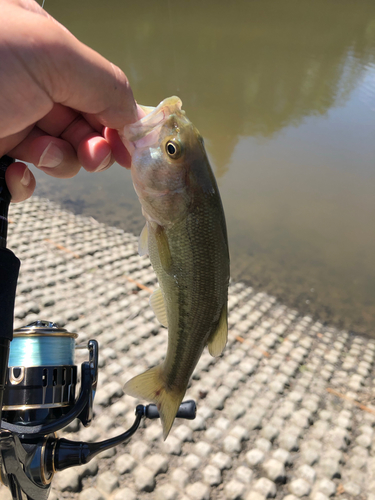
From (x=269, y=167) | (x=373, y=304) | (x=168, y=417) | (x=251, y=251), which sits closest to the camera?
(x=168, y=417)

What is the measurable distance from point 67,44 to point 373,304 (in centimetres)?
601

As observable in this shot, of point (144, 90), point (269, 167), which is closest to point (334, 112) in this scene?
point (269, 167)

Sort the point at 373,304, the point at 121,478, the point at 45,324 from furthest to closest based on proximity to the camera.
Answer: the point at 373,304 → the point at 121,478 → the point at 45,324

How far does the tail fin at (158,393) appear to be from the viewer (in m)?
1.61

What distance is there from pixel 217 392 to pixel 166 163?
8.37 ft

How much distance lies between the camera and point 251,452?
2.99 meters

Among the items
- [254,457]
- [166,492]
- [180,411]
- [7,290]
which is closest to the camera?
[7,290]

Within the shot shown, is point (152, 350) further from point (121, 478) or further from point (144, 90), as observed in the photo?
point (144, 90)

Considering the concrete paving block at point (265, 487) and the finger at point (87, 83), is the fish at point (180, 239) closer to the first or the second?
the finger at point (87, 83)

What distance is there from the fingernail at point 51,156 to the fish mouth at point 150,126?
0.56 m

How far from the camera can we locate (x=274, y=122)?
12188 millimetres

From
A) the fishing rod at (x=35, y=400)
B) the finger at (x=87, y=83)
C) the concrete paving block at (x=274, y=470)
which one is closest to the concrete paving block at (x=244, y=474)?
the concrete paving block at (x=274, y=470)

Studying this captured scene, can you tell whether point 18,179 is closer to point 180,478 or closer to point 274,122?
point 180,478

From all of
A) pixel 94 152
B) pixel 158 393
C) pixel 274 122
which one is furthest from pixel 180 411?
pixel 274 122
